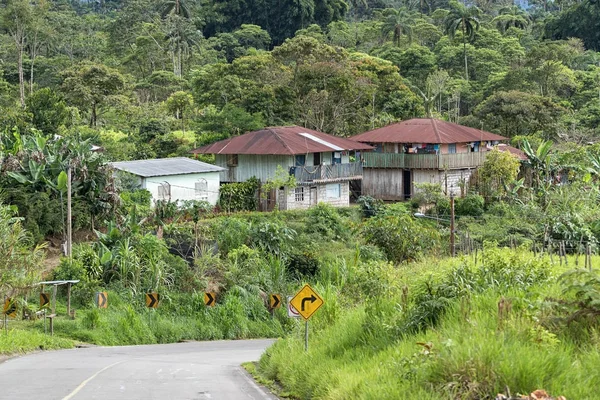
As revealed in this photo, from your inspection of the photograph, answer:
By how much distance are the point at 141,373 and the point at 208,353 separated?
29.7ft

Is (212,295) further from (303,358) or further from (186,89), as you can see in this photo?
(186,89)

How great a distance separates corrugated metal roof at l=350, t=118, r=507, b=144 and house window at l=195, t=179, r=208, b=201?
1299cm

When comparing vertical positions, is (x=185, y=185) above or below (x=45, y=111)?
below

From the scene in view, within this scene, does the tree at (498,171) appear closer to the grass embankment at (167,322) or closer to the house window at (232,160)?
the house window at (232,160)

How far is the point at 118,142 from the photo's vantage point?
6212 centimetres

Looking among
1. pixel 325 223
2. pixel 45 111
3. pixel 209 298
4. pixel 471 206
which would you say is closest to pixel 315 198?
pixel 325 223

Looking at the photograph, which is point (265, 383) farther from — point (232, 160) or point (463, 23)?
point (463, 23)

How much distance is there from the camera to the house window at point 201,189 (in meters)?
51.4

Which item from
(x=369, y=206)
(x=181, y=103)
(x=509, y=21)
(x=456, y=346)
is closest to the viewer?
(x=456, y=346)

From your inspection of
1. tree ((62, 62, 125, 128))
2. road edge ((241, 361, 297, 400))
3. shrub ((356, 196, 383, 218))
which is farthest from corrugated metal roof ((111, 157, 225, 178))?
road edge ((241, 361, 297, 400))

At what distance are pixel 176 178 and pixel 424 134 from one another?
17636 mm

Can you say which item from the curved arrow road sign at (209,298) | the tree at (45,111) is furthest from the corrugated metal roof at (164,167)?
the curved arrow road sign at (209,298)

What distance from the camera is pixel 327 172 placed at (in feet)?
184

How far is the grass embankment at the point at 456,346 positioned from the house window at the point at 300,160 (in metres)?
36.1
